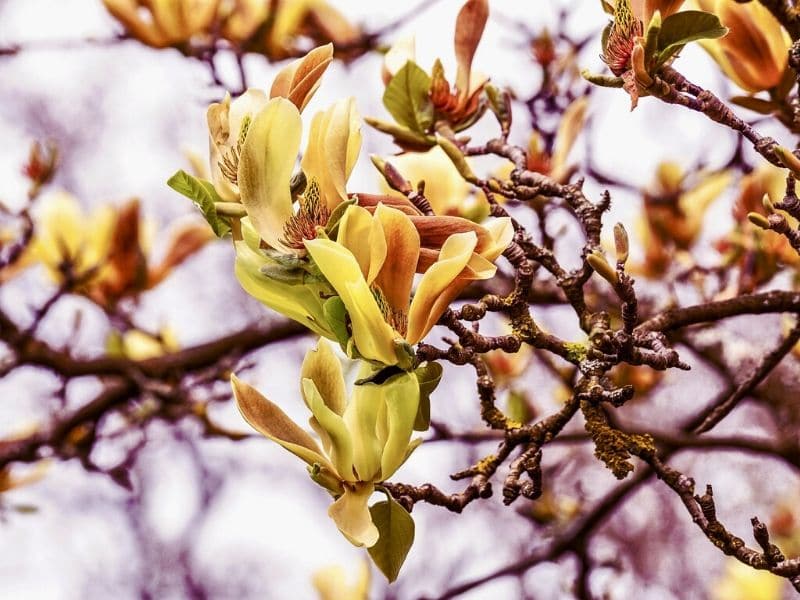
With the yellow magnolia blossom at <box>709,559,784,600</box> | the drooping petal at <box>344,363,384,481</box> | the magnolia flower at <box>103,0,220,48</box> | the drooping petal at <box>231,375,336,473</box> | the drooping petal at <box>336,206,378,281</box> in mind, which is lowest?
the yellow magnolia blossom at <box>709,559,784,600</box>

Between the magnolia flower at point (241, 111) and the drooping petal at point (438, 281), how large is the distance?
0.41ft

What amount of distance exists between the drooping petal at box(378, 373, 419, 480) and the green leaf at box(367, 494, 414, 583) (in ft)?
0.14

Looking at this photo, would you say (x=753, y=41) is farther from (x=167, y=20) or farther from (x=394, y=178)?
(x=167, y=20)

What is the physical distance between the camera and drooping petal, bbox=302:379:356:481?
54cm

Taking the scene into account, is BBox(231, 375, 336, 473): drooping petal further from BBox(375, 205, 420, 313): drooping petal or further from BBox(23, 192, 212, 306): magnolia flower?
BBox(23, 192, 212, 306): magnolia flower

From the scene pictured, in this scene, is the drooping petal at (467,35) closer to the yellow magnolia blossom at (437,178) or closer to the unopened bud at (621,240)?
the yellow magnolia blossom at (437,178)

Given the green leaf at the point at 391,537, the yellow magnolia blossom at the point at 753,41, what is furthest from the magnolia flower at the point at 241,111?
the yellow magnolia blossom at the point at 753,41

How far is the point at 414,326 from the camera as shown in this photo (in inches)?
20.3

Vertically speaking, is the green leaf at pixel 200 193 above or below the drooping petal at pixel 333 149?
below

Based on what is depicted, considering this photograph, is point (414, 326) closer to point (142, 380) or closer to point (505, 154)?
point (505, 154)

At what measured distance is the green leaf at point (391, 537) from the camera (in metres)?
0.56

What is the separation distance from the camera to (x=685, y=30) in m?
0.53

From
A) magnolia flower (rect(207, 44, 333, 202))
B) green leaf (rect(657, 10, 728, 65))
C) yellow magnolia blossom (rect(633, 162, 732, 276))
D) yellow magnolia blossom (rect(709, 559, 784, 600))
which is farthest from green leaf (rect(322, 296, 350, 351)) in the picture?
yellow magnolia blossom (rect(709, 559, 784, 600))

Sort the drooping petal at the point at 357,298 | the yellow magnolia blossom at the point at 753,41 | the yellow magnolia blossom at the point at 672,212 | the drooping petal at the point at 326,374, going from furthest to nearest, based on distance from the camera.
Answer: the yellow magnolia blossom at the point at 672,212
the yellow magnolia blossom at the point at 753,41
the drooping petal at the point at 326,374
the drooping petal at the point at 357,298
